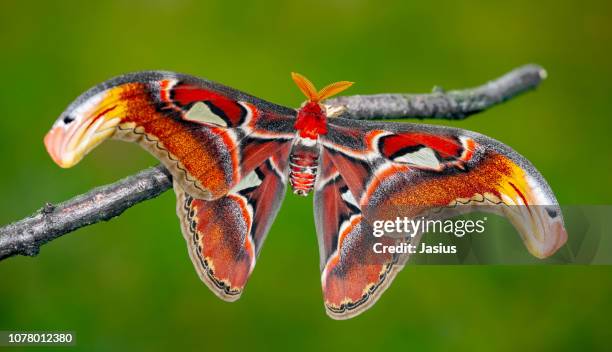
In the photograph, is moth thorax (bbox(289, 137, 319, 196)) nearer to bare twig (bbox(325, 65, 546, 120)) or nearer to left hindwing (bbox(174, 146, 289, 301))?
left hindwing (bbox(174, 146, 289, 301))

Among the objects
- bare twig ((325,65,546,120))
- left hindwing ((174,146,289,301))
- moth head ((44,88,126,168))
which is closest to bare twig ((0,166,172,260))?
left hindwing ((174,146,289,301))

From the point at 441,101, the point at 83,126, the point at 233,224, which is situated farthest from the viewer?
the point at 441,101

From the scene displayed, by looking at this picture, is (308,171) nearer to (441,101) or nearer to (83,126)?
(83,126)

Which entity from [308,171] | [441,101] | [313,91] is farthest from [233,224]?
[441,101]

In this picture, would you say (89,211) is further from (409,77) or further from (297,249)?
(409,77)

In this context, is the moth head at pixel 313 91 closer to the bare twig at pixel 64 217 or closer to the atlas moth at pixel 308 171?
the atlas moth at pixel 308 171
